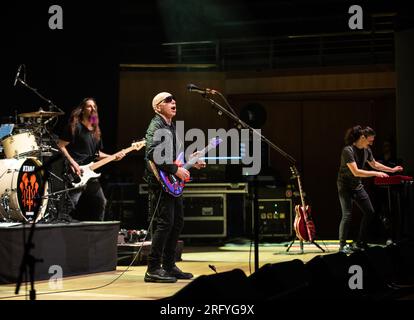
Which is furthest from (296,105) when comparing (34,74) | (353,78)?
(34,74)

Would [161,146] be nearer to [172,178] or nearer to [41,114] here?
[172,178]

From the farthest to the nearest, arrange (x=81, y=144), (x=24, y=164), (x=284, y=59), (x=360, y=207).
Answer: (x=284, y=59) < (x=360, y=207) < (x=81, y=144) < (x=24, y=164)

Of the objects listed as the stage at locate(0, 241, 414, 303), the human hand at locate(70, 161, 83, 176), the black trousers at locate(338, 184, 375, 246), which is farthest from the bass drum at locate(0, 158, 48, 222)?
the black trousers at locate(338, 184, 375, 246)

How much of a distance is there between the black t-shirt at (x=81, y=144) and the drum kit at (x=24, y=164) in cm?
22

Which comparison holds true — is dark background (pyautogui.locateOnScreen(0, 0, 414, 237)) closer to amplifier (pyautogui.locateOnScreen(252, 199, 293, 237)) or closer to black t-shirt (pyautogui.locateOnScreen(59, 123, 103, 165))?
amplifier (pyautogui.locateOnScreen(252, 199, 293, 237))

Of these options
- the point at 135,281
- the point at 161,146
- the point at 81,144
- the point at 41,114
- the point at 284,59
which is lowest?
the point at 135,281

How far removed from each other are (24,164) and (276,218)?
569 cm

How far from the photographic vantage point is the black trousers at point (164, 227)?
19.8ft

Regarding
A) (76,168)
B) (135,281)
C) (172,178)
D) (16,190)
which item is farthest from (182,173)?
(16,190)

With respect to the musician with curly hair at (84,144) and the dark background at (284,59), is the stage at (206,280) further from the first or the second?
the dark background at (284,59)

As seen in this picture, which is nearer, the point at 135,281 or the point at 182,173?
the point at 182,173

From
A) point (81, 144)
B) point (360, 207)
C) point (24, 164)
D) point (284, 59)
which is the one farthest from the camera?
point (284, 59)

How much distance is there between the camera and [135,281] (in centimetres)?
644

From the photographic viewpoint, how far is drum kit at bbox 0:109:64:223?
7035 mm
